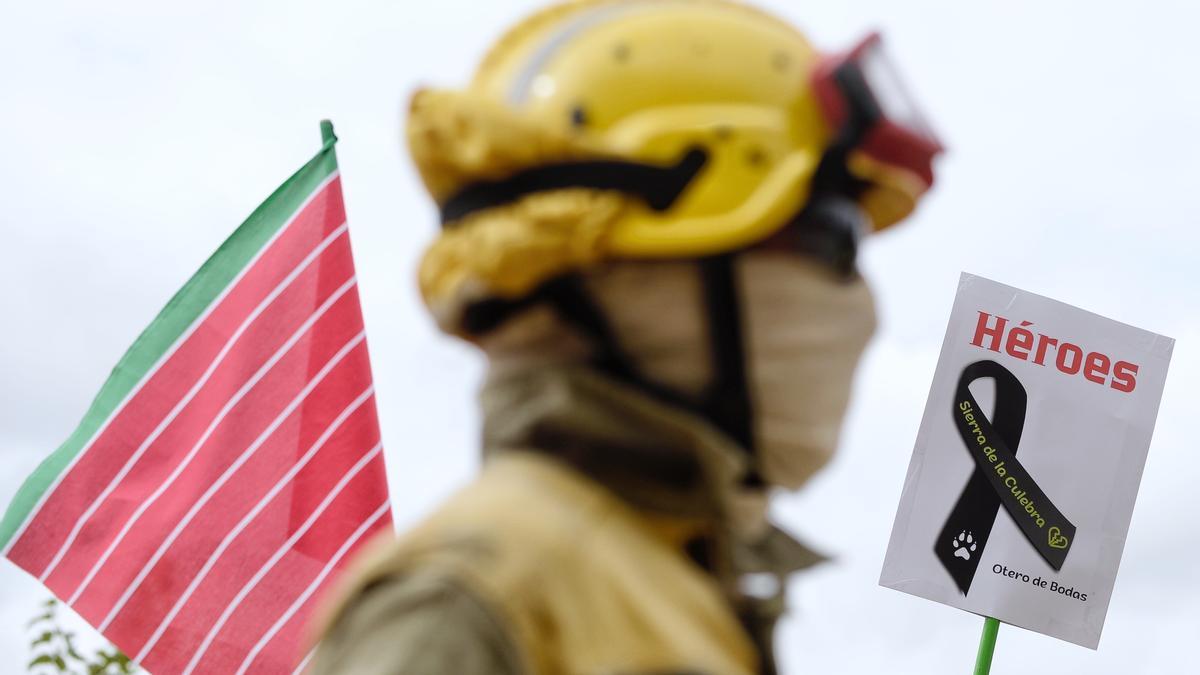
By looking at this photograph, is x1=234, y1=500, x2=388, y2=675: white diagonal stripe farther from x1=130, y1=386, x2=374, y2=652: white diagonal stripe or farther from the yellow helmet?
the yellow helmet

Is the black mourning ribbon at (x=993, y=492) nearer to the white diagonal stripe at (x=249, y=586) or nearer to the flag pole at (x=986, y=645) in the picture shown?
the flag pole at (x=986, y=645)

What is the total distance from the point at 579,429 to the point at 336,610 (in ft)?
1.21

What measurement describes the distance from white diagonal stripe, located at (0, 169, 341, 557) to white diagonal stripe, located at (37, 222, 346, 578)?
0.45 ft

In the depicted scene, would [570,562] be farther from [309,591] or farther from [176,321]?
[176,321]

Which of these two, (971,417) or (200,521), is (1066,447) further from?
(200,521)

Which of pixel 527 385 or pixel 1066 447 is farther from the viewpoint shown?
pixel 1066 447

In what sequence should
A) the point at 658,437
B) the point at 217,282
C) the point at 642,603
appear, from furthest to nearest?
the point at 217,282, the point at 658,437, the point at 642,603

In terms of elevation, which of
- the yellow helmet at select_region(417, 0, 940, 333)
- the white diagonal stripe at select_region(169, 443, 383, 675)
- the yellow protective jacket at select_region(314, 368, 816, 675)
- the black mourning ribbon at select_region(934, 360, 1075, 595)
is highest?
A: the black mourning ribbon at select_region(934, 360, 1075, 595)

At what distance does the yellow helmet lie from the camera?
2.21m

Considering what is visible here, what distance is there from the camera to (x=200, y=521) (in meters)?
5.94

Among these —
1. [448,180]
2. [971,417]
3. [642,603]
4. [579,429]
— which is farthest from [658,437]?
[971,417]

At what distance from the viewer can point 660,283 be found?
224 centimetres

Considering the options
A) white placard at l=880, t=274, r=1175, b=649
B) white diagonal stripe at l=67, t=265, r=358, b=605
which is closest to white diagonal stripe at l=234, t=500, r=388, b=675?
white diagonal stripe at l=67, t=265, r=358, b=605

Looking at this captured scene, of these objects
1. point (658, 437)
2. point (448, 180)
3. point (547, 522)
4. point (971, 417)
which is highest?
point (971, 417)
